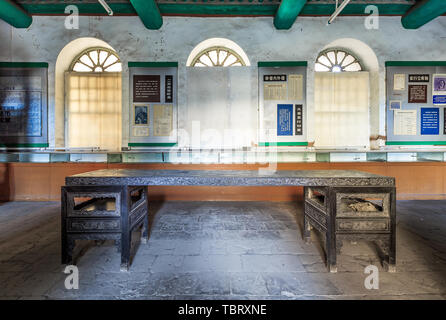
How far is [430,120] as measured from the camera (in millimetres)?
4879

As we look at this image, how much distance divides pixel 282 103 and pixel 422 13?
129 inches

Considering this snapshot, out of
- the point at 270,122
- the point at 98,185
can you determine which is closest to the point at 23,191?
the point at 98,185

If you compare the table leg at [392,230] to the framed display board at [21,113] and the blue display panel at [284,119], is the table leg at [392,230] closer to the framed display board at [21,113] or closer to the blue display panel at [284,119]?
the blue display panel at [284,119]

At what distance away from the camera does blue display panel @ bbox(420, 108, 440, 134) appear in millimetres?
4871

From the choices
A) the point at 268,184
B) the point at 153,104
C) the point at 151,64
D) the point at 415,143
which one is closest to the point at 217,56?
the point at 151,64

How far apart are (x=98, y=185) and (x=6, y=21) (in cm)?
529

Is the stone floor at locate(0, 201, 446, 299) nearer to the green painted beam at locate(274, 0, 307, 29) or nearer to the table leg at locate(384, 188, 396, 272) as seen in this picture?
the table leg at locate(384, 188, 396, 272)

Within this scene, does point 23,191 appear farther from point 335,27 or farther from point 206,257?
point 335,27

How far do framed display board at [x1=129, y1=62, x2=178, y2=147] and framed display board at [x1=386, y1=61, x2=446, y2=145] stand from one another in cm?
476

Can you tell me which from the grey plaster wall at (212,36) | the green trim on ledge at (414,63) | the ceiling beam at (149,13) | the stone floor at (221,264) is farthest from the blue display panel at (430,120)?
the ceiling beam at (149,13)

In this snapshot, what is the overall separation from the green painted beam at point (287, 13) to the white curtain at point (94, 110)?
12.1 ft

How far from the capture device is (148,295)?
67.7 inches

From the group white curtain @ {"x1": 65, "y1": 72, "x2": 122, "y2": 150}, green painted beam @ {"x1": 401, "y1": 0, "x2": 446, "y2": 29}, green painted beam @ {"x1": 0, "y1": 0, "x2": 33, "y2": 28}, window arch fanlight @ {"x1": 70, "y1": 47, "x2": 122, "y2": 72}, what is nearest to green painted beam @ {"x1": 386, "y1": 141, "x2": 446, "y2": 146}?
green painted beam @ {"x1": 401, "y1": 0, "x2": 446, "y2": 29}

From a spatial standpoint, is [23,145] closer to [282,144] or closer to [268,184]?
[268,184]
